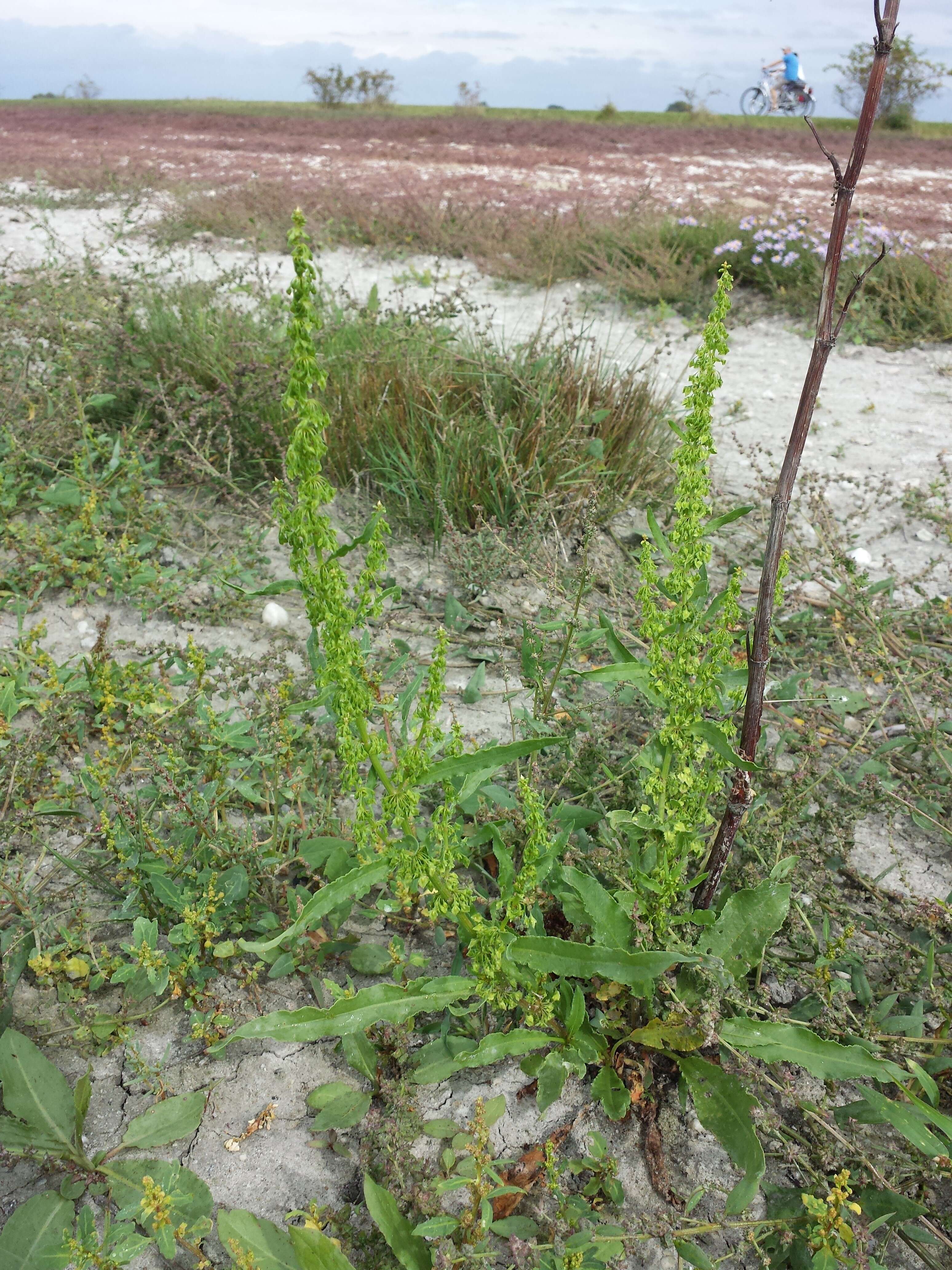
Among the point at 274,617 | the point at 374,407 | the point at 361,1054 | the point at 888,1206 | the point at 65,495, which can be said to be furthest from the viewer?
the point at 374,407

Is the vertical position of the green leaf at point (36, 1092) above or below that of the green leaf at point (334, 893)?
below

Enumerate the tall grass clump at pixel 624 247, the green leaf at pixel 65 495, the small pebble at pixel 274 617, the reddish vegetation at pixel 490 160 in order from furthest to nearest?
the reddish vegetation at pixel 490 160
the tall grass clump at pixel 624 247
the green leaf at pixel 65 495
the small pebble at pixel 274 617

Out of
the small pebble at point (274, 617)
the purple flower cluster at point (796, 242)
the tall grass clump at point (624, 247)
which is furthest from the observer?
the purple flower cluster at point (796, 242)

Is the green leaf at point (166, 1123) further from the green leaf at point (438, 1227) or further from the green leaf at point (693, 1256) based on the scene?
the green leaf at point (693, 1256)

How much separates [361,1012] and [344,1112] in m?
0.24

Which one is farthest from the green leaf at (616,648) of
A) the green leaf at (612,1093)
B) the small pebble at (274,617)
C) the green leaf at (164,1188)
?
the small pebble at (274,617)

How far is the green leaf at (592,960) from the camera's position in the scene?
145 centimetres

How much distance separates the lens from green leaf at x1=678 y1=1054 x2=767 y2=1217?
1373mm

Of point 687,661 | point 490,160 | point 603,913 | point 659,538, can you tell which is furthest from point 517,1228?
point 490,160

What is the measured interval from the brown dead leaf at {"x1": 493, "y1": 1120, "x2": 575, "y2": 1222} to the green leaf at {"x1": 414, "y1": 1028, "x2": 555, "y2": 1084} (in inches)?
6.5

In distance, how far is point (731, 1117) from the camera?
1.48m

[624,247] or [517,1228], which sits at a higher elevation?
[624,247]

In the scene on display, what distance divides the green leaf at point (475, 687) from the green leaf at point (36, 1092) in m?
1.43

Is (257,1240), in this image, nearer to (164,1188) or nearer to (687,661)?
(164,1188)
